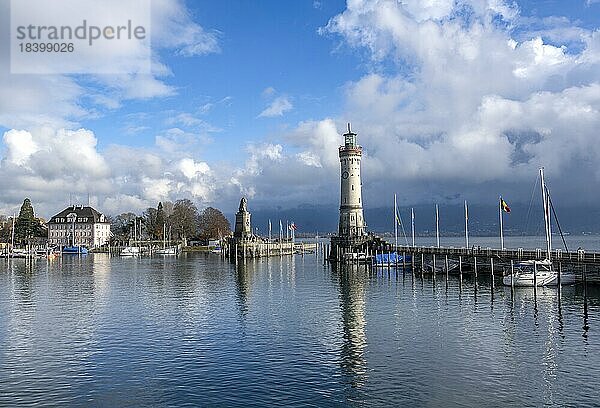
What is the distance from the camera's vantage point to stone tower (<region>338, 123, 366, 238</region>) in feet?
366

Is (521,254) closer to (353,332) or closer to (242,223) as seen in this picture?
(353,332)

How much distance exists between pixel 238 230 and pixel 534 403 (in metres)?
119

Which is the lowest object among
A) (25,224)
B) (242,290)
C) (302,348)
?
(302,348)

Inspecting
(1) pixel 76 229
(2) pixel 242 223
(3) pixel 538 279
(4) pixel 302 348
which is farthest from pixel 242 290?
(1) pixel 76 229

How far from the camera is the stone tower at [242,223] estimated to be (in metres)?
140

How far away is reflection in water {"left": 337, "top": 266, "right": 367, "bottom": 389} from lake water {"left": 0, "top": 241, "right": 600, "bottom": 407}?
0.40ft

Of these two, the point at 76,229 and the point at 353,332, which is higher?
the point at 76,229

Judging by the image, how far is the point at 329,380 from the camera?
91.8ft

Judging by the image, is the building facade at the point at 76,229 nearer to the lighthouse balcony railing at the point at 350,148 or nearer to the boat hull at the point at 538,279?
the lighthouse balcony railing at the point at 350,148

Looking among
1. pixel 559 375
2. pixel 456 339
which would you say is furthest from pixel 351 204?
pixel 559 375

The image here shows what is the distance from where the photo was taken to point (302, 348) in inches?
1358

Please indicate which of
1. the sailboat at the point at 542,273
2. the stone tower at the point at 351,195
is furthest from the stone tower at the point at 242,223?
the sailboat at the point at 542,273

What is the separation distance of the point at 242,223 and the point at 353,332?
10262cm

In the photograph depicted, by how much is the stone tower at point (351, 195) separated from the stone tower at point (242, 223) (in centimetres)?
3397
